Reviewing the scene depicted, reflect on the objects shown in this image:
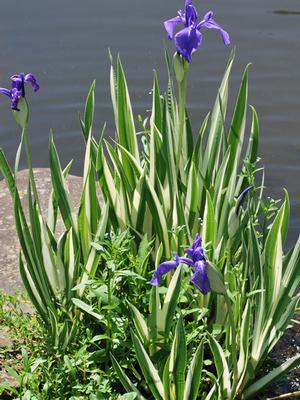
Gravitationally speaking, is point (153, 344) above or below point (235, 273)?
below

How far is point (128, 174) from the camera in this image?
291cm

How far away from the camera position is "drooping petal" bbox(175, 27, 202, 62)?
2.35 meters

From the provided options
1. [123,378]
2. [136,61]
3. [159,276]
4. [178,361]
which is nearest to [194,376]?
[178,361]

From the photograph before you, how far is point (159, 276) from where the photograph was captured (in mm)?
1965

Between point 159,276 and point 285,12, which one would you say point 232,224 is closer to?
point 159,276

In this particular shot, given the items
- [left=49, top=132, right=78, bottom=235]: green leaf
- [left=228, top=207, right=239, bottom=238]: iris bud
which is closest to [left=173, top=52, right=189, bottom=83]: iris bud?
[left=228, top=207, right=239, bottom=238]: iris bud

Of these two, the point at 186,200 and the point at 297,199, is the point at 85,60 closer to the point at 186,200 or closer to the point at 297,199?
the point at 297,199

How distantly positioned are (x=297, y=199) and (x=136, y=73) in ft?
6.28

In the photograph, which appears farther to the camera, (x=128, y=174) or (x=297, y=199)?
(x=297, y=199)

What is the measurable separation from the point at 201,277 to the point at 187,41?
0.81 metres

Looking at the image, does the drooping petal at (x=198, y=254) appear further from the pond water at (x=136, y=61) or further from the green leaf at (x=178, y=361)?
the pond water at (x=136, y=61)

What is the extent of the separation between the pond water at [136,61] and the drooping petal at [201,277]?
2.13m

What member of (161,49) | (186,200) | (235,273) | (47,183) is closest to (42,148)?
(47,183)

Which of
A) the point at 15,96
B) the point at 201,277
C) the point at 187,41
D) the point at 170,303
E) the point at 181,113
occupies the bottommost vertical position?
the point at 170,303
